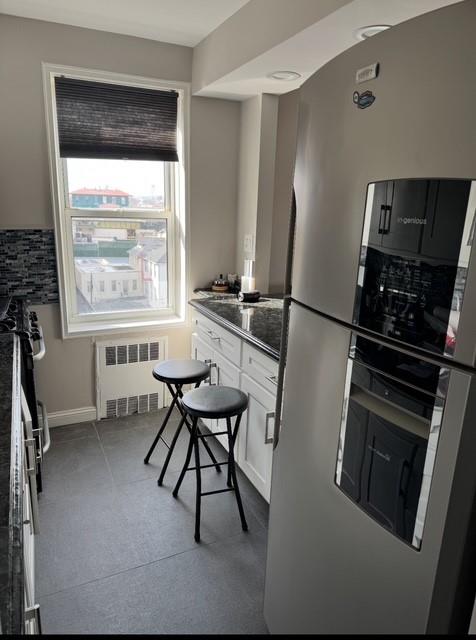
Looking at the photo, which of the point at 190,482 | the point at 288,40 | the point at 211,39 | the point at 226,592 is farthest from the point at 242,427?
the point at 211,39

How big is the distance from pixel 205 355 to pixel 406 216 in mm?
2269

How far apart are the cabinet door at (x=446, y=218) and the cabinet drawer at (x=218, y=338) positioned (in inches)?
67.6

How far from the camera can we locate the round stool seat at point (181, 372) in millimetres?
2518

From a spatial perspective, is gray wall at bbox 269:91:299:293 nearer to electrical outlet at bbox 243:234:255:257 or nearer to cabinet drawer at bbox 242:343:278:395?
electrical outlet at bbox 243:234:255:257

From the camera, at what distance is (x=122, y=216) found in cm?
325

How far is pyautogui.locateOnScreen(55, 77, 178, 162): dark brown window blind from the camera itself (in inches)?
113

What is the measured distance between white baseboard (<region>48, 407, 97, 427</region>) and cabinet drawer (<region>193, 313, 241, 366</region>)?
1014 millimetres

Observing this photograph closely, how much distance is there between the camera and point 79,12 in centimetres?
255

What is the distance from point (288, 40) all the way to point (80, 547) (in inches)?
99.9

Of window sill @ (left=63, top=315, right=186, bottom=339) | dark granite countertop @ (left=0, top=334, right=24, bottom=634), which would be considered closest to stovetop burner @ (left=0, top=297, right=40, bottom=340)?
window sill @ (left=63, top=315, right=186, bottom=339)

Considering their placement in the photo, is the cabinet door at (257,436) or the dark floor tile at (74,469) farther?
the dark floor tile at (74,469)

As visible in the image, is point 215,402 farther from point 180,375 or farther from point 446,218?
Answer: point 446,218

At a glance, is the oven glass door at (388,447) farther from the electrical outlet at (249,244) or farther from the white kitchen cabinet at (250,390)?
the electrical outlet at (249,244)

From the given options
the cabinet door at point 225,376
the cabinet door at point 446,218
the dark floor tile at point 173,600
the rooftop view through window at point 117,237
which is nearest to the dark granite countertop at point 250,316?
the cabinet door at point 225,376
